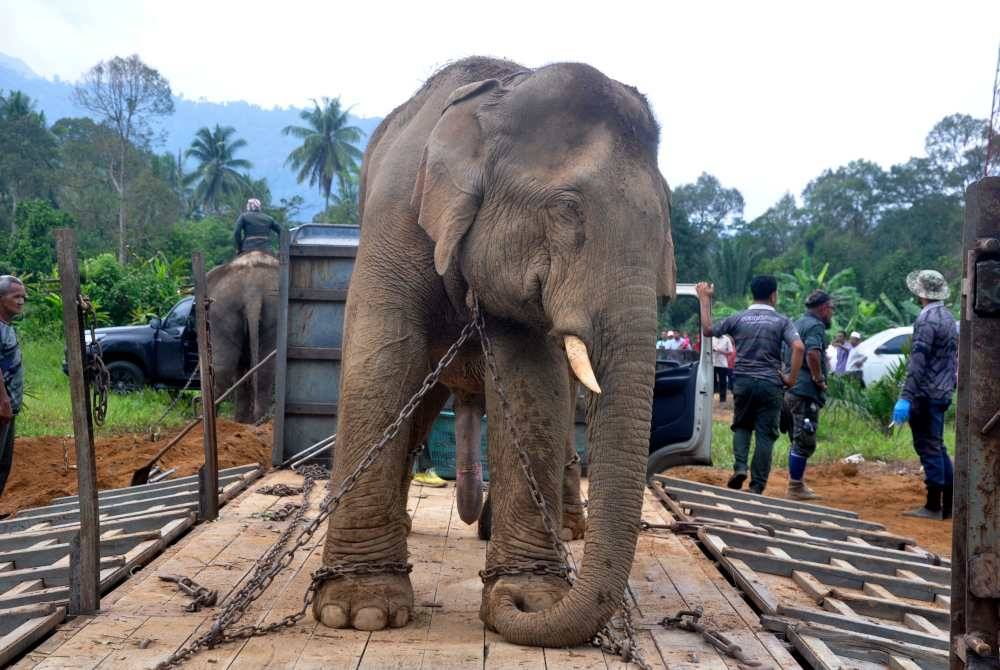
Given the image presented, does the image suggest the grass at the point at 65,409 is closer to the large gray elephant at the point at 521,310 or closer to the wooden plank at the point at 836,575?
the large gray elephant at the point at 521,310

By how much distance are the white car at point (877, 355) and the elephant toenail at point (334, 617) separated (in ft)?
58.1

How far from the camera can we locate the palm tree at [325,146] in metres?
66.9

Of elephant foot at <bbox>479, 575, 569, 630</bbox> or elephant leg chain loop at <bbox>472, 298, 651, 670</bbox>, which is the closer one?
elephant leg chain loop at <bbox>472, 298, 651, 670</bbox>

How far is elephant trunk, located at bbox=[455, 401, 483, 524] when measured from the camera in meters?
6.14

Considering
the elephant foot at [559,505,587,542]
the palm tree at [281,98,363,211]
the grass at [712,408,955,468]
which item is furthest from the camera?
the palm tree at [281,98,363,211]

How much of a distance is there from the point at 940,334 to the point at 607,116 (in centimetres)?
567

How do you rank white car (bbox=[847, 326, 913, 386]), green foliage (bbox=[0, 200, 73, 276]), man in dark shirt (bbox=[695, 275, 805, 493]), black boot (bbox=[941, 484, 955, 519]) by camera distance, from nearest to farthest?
man in dark shirt (bbox=[695, 275, 805, 493]), black boot (bbox=[941, 484, 955, 519]), white car (bbox=[847, 326, 913, 386]), green foliage (bbox=[0, 200, 73, 276])

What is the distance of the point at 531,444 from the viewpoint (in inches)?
177

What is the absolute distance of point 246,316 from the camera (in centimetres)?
1245

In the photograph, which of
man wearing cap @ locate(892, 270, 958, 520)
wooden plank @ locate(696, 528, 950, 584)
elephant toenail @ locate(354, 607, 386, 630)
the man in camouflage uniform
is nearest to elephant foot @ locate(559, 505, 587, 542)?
wooden plank @ locate(696, 528, 950, 584)

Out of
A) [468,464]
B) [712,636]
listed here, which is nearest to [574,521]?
[468,464]

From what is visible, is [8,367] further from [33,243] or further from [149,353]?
[33,243]

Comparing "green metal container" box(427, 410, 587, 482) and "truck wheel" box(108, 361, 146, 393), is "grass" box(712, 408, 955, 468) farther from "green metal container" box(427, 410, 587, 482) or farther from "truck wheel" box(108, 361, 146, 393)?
"truck wheel" box(108, 361, 146, 393)

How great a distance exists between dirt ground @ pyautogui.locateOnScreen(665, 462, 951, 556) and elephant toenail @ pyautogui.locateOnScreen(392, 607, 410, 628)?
16.8ft
